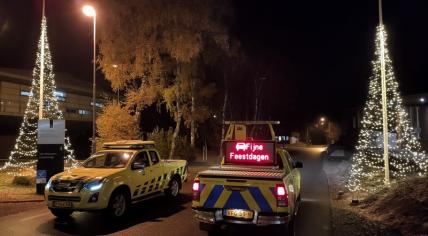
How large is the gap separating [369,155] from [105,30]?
16.2 m

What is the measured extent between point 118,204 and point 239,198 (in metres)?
3.97

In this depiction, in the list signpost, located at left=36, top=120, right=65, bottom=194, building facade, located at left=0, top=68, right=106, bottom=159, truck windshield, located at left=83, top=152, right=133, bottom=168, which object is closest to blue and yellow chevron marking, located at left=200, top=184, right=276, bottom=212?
truck windshield, located at left=83, top=152, right=133, bottom=168

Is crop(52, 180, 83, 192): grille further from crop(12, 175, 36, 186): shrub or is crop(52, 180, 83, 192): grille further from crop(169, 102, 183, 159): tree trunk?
crop(169, 102, 183, 159): tree trunk

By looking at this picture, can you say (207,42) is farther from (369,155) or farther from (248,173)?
(248,173)

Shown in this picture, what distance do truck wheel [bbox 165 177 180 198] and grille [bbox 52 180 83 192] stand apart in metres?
3.85

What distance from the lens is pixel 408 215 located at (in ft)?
31.3

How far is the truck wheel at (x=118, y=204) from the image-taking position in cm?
1049

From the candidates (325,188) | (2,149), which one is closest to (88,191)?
(325,188)

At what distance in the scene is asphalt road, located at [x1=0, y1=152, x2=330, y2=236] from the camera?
9367mm

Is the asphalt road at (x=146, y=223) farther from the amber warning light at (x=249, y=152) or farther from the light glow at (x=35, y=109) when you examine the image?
the light glow at (x=35, y=109)

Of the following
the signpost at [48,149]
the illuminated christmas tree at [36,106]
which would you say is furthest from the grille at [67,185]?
the illuminated christmas tree at [36,106]

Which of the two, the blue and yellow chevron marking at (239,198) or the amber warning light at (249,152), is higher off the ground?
the amber warning light at (249,152)

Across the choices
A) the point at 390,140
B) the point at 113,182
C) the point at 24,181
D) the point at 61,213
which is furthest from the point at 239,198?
the point at 24,181

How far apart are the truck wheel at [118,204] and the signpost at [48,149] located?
4.98 meters
